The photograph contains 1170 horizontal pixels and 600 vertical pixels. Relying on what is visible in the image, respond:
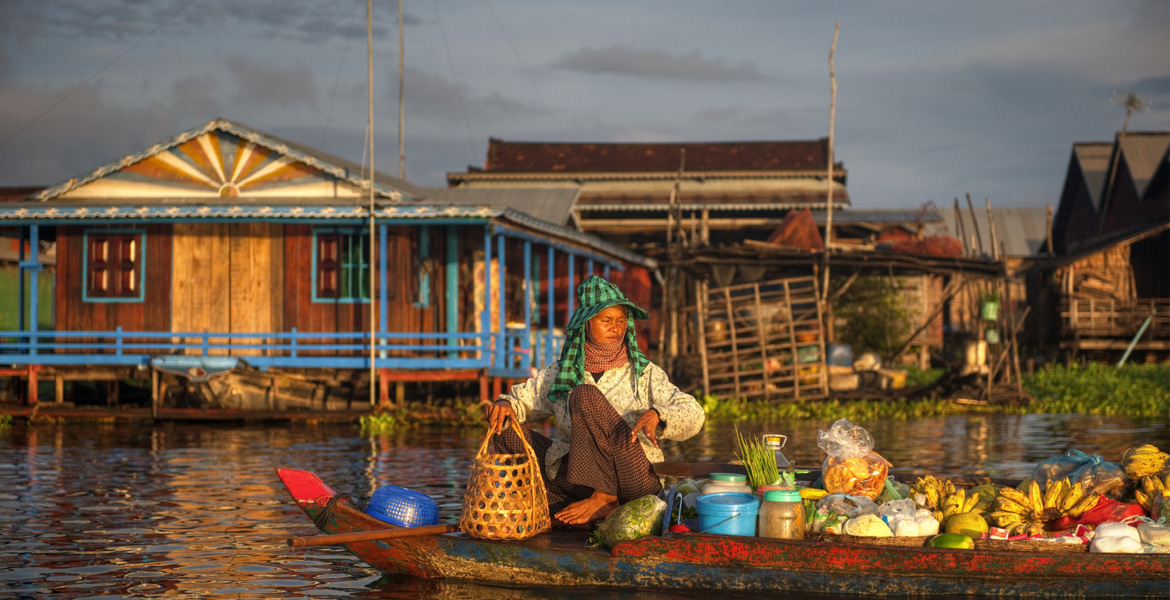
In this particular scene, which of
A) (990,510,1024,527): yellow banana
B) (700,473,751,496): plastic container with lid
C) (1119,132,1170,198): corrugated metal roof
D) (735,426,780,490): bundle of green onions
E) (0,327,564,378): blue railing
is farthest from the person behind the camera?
(1119,132,1170,198): corrugated metal roof

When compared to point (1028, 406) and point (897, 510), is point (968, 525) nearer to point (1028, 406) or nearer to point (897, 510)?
point (897, 510)

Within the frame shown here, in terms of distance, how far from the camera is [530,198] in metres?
23.4

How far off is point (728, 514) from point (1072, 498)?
2008 mm

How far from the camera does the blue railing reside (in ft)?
57.0

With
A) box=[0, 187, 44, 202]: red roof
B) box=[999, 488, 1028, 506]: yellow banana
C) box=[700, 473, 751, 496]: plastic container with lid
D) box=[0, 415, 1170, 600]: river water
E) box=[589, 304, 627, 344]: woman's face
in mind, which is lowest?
box=[0, 415, 1170, 600]: river water

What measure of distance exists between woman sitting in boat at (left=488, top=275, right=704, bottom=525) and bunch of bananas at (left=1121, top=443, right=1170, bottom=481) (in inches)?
102

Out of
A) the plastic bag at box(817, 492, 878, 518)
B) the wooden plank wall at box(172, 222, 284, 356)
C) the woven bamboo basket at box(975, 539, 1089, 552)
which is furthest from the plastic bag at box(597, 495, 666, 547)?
the wooden plank wall at box(172, 222, 284, 356)

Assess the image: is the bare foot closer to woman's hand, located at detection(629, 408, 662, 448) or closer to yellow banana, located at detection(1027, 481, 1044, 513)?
woman's hand, located at detection(629, 408, 662, 448)

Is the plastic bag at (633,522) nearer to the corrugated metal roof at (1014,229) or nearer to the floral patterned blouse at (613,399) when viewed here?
the floral patterned blouse at (613,399)

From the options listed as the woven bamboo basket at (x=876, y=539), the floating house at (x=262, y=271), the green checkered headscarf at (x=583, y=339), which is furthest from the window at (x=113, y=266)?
the woven bamboo basket at (x=876, y=539)

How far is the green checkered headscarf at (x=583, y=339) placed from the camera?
6.81m

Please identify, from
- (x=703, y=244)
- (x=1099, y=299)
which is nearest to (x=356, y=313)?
(x=703, y=244)

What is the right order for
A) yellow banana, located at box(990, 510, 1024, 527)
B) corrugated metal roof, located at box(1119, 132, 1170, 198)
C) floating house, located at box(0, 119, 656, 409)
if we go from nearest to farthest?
yellow banana, located at box(990, 510, 1024, 527)
floating house, located at box(0, 119, 656, 409)
corrugated metal roof, located at box(1119, 132, 1170, 198)

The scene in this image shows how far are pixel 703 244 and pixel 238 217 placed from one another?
7.74m
